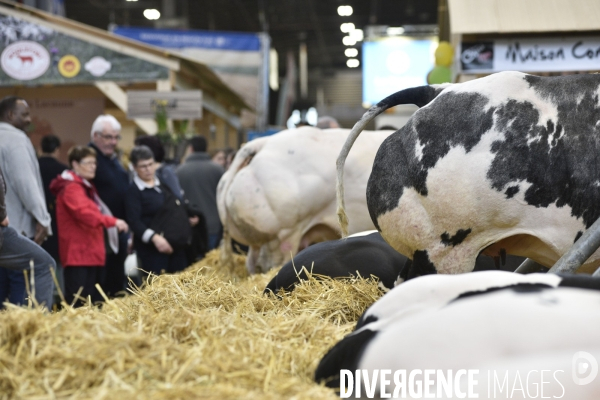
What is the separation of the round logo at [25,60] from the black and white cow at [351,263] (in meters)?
10.8

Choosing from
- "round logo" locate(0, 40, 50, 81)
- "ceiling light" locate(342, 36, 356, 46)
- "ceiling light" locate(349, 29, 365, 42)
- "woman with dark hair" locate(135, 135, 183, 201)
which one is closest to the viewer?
"woman with dark hair" locate(135, 135, 183, 201)

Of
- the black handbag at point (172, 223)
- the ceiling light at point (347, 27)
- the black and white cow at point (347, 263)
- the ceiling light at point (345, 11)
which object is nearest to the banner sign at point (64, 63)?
the black handbag at point (172, 223)

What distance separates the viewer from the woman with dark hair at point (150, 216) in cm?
625

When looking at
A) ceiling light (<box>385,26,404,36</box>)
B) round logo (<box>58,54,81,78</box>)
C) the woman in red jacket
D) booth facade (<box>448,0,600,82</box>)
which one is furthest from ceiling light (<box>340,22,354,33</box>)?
the woman in red jacket

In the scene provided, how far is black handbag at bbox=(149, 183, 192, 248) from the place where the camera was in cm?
634

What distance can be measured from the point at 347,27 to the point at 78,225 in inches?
892

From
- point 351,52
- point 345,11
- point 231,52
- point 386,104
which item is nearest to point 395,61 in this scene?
point 231,52

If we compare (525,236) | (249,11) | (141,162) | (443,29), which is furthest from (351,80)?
(525,236)

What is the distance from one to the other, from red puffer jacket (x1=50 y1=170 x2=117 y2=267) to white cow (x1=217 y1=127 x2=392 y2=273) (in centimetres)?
104

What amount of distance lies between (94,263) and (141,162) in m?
1.04

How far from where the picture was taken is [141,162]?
6285 mm

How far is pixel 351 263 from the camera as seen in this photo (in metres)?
3.61

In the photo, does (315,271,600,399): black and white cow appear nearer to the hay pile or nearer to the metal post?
the hay pile

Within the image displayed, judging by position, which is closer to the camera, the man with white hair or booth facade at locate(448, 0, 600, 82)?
booth facade at locate(448, 0, 600, 82)
